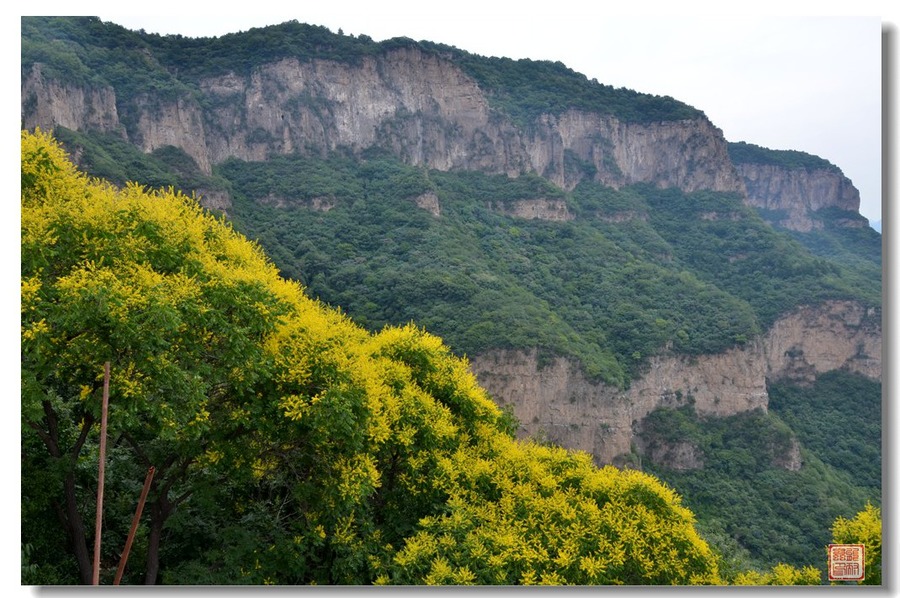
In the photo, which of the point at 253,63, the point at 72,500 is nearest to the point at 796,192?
the point at 253,63

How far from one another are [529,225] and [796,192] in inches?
1626

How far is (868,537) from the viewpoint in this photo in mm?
6965

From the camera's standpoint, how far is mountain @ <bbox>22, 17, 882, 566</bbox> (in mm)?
32844

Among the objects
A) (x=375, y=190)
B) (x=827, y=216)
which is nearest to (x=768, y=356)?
(x=375, y=190)

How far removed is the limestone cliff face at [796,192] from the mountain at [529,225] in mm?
1287

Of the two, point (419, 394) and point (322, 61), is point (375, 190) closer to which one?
point (322, 61)

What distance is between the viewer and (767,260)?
52500mm

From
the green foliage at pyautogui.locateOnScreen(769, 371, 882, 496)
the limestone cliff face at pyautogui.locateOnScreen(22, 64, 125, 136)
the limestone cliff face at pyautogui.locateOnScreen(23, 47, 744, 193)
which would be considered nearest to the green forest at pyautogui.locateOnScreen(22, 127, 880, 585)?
the limestone cliff face at pyautogui.locateOnScreen(22, 64, 125, 136)

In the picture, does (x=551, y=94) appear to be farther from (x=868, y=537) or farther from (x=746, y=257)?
(x=868, y=537)

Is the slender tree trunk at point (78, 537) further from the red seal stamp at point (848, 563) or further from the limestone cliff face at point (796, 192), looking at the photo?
the limestone cliff face at point (796, 192)

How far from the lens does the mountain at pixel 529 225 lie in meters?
32.8

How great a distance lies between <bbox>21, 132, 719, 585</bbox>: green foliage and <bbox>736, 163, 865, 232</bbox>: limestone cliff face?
237ft

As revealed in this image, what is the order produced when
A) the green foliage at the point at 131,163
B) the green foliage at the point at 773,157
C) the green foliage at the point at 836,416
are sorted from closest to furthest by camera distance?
the green foliage at the point at 131,163 → the green foliage at the point at 836,416 → the green foliage at the point at 773,157

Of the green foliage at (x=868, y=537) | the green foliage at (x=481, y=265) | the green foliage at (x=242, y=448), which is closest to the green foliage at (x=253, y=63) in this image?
the green foliage at (x=481, y=265)
